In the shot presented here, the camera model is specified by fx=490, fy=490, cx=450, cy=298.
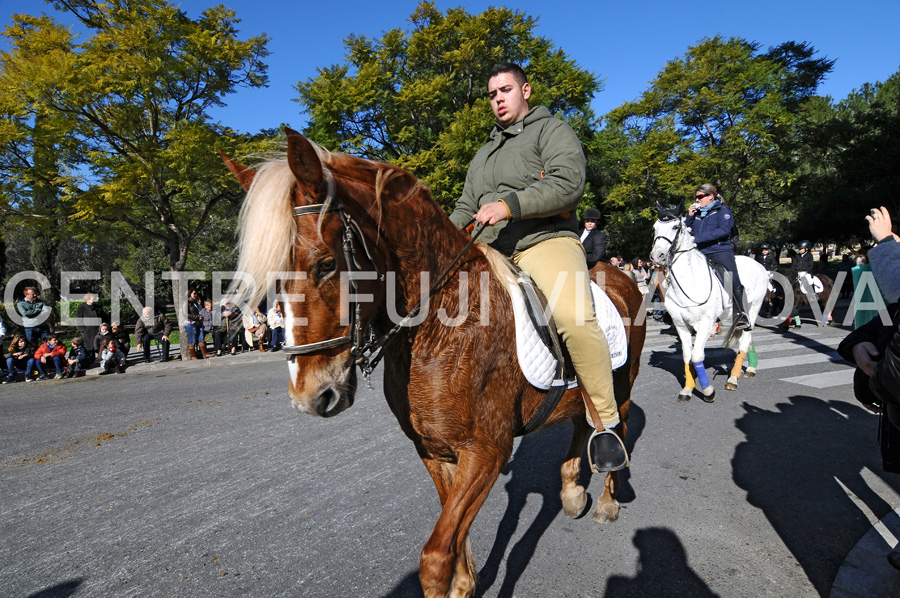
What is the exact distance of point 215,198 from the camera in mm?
14484

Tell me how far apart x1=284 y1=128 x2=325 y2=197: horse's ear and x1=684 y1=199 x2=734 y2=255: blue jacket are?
7.49 meters

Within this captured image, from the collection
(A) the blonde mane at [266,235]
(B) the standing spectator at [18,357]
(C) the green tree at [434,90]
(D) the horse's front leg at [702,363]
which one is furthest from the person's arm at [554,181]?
(C) the green tree at [434,90]

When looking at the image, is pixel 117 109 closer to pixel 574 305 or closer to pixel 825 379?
pixel 574 305

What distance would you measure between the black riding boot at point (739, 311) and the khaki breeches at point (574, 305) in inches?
234

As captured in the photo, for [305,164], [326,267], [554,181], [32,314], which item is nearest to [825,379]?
[554,181]

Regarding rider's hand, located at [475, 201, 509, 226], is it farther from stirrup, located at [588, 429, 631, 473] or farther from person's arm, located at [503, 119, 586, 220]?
stirrup, located at [588, 429, 631, 473]

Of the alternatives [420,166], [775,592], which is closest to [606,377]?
[775,592]

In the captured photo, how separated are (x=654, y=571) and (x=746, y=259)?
25.3 feet

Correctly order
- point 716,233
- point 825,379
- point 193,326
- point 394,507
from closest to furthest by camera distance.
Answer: point 394,507 → point 825,379 → point 716,233 → point 193,326

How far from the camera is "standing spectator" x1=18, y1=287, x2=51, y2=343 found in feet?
39.1

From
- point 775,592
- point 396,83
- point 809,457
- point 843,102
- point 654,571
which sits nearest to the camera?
point 775,592

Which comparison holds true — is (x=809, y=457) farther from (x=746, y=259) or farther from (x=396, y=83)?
(x=396, y=83)

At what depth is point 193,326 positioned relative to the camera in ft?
44.5

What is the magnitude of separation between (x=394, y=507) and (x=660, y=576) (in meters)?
1.88
